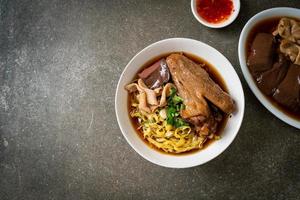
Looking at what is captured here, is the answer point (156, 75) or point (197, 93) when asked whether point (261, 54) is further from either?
point (156, 75)

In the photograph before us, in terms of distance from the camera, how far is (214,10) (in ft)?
8.24

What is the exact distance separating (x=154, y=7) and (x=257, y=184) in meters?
1.43

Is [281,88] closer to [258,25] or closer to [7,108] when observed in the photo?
[258,25]

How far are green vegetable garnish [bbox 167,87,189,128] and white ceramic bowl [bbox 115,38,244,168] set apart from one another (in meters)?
0.21

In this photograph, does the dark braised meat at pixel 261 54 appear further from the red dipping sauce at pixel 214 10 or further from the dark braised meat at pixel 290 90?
the red dipping sauce at pixel 214 10

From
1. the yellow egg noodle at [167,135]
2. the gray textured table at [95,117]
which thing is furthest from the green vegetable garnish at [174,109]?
the gray textured table at [95,117]

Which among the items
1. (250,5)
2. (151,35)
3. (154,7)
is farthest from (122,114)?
(250,5)

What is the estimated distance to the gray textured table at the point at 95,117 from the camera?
7.88ft

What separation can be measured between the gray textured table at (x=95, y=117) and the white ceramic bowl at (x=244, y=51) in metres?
0.11

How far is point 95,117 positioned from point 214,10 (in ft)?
3.69

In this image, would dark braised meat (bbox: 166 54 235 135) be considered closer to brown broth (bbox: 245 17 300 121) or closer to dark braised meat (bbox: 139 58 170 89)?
dark braised meat (bbox: 139 58 170 89)

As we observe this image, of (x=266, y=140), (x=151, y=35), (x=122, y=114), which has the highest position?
(x=151, y=35)

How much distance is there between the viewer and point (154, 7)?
104 inches

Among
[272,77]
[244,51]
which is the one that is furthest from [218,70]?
[272,77]
